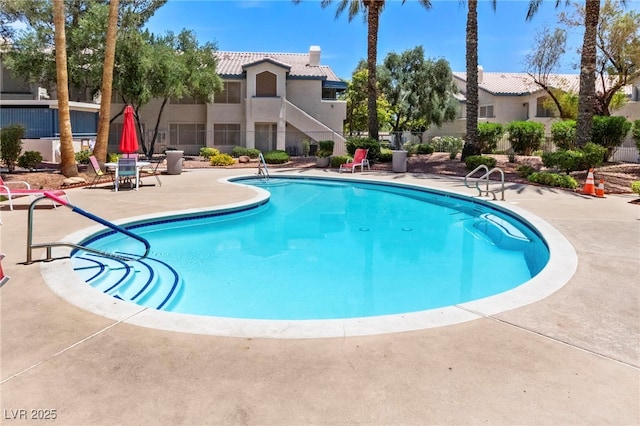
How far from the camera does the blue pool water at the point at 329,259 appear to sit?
6.16m

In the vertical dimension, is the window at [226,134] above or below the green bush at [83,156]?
above

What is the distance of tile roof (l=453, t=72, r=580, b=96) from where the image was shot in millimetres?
33500

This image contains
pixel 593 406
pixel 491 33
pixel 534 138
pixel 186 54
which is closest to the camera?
pixel 593 406

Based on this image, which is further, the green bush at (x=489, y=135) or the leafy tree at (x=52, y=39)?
the green bush at (x=489, y=135)

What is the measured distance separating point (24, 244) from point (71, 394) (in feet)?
15.9

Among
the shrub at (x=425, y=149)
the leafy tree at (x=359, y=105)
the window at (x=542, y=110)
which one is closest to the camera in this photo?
the shrub at (x=425, y=149)

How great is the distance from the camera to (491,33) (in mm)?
21844

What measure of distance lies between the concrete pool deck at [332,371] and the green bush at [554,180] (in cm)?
1078

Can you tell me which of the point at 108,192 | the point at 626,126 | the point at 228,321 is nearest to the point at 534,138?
the point at 626,126

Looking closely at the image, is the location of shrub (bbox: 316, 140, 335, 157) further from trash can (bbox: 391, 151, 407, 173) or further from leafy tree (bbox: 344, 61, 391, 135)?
leafy tree (bbox: 344, 61, 391, 135)

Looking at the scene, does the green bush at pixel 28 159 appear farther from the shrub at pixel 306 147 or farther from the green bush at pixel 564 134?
the green bush at pixel 564 134

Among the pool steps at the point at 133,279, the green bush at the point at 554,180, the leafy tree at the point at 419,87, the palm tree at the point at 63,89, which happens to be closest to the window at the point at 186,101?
the leafy tree at the point at 419,87

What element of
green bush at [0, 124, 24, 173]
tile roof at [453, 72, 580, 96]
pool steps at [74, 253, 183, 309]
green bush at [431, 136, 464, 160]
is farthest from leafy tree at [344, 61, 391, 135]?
pool steps at [74, 253, 183, 309]

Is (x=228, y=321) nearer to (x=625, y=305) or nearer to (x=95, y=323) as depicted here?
(x=95, y=323)
